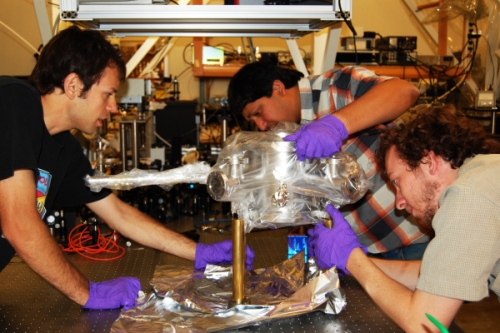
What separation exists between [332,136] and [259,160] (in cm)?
22

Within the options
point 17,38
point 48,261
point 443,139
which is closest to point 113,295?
point 48,261

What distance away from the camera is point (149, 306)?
1.34 meters

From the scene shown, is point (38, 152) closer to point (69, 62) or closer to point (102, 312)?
point (69, 62)

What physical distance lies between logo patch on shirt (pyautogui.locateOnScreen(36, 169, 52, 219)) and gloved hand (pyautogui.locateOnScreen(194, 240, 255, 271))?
45 cm

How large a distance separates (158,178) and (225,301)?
0.35m

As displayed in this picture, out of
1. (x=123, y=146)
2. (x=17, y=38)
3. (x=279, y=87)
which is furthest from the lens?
(x=17, y=38)

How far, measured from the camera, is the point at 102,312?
1.35 m

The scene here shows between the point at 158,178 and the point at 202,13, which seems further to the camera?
the point at 202,13

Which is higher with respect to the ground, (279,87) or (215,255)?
(279,87)

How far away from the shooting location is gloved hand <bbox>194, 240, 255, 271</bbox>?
1611 mm

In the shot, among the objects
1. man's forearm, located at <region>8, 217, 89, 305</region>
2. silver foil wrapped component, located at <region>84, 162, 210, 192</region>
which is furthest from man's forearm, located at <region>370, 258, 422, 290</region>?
man's forearm, located at <region>8, 217, 89, 305</region>

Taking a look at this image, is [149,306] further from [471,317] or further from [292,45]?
[471,317]

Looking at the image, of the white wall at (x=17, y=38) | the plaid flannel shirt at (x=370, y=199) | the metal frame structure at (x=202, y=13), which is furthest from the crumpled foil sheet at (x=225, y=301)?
the white wall at (x=17, y=38)

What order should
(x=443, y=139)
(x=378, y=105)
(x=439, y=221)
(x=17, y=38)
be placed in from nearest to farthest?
(x=439, y=221) → (x=443, y=139) → (x=378, y=105) → (x=17, y=38)
